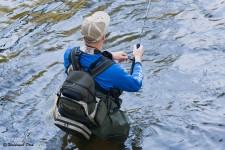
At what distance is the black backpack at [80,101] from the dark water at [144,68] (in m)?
0.70

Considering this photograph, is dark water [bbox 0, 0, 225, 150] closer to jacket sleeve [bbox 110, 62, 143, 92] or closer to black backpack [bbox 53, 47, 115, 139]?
black backpack [bbox 53, 47, 115, 139]

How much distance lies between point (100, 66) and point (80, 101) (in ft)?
1.57

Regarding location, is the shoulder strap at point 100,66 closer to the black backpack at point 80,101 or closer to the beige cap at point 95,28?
the black backpack at point 80,101

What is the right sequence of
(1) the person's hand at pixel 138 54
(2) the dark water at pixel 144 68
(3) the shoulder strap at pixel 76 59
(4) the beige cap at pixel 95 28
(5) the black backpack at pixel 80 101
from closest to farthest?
(5) the black backpack at pixel 80 101 < (4) the beige cap at pixel 95 28 < (3) the shoulder strap at pixel 76 59 < (1) the person's hand at pixel 138 54 < (2) the dark water at pixel 144 68

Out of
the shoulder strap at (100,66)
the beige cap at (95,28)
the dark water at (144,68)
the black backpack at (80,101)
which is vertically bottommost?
the dark water at (144,68)

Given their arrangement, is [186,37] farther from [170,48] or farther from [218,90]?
[218,90]

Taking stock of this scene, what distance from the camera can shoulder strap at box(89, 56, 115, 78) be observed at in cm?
467

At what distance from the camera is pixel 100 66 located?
4.68 metres

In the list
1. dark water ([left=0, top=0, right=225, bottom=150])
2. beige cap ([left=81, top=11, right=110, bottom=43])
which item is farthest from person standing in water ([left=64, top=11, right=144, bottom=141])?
dark water ([left=0, top=0, right=225, bottom=150])

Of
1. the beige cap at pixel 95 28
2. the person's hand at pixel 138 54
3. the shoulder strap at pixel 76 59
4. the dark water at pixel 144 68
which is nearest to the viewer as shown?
the beige cap at pixel 95 28

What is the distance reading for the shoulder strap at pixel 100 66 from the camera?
4668 millimetres

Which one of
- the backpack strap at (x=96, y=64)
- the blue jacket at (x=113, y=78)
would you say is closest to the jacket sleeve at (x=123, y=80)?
the blue jacket at (x=113, y=78)

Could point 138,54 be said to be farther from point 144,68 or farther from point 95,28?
point 144,68

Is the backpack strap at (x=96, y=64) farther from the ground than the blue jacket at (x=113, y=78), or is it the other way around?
the backpack strap at (x=96, y=64)
